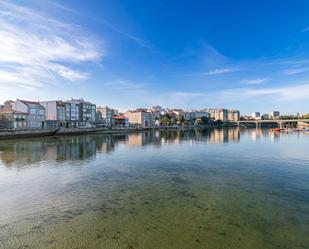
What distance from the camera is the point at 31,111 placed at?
2589 inches

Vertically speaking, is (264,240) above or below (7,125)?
below

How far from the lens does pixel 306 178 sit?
51.3ft

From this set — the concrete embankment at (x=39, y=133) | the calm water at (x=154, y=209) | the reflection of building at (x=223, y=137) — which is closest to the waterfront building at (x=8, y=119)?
the concrete embankment at (x=39, y=133)

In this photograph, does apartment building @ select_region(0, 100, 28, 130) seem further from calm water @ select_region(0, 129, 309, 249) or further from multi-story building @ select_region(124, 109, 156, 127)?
multi-story building @ select_region(124, 109, 156, 127)

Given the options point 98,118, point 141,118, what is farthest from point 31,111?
point 141,118

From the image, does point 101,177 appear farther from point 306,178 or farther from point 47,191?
point 306,178

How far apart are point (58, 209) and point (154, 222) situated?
494 centimetres

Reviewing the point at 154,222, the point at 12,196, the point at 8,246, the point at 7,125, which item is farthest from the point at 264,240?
the point at 7,125

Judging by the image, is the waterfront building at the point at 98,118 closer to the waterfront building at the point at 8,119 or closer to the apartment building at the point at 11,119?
the apartment building at the point at 11,119

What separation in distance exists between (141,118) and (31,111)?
7938 centimetres

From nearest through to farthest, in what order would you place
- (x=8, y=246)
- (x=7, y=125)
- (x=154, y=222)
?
1. (x=8, y=246)
2. (x=154, y=222)
3. (x=7, y=125)

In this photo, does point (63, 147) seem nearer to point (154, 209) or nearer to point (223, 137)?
point (154, 209)

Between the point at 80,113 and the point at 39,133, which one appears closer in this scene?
the point at 39,133

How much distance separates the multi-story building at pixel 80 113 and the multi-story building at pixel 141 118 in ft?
130
